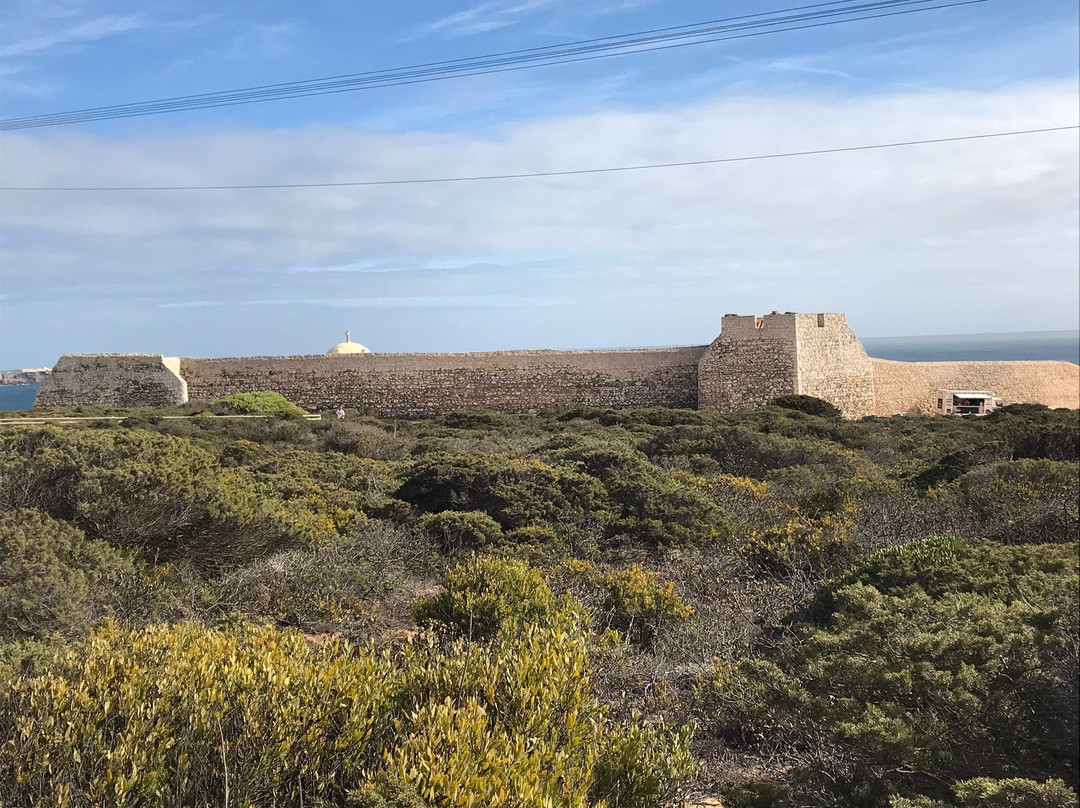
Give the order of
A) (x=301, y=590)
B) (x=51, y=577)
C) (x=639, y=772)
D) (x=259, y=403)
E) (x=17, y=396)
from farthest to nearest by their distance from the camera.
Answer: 1. (x=17, y=396)
2. (x=259, y=403)
3. (x=301, y=590)
4. (x=51, y=577)
5. (x=639, y=772)

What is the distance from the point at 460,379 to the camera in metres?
23.2

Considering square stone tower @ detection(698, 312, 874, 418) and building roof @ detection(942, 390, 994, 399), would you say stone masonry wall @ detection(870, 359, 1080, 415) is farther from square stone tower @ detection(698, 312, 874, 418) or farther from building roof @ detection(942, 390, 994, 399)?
square stone tower @ detection(698, 312, 874, 418)

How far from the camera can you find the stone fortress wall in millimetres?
21766

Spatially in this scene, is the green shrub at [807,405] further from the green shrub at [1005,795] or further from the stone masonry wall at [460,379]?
the green shrub at [1005,795]

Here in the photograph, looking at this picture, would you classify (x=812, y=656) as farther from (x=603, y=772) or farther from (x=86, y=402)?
(x=86, y=402)

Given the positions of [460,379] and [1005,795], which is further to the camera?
[460,379]

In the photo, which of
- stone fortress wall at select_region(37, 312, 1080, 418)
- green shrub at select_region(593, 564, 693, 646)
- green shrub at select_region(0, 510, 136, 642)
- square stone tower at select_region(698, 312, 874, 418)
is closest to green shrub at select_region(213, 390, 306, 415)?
stone fortress wall at select_region(37, 312, 1080, 418)

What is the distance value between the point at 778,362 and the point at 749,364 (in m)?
0.67

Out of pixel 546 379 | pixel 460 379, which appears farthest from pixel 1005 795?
pixel 460 379

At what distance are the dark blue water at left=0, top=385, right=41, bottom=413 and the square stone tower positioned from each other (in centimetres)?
1744

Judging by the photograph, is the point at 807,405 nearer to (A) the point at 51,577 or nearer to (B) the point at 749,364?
(B) the point at 749,364

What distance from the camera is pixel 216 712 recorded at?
2.93 m

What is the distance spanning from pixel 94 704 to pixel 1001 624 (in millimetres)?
3313

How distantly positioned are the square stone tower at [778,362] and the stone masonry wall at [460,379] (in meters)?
0.85
